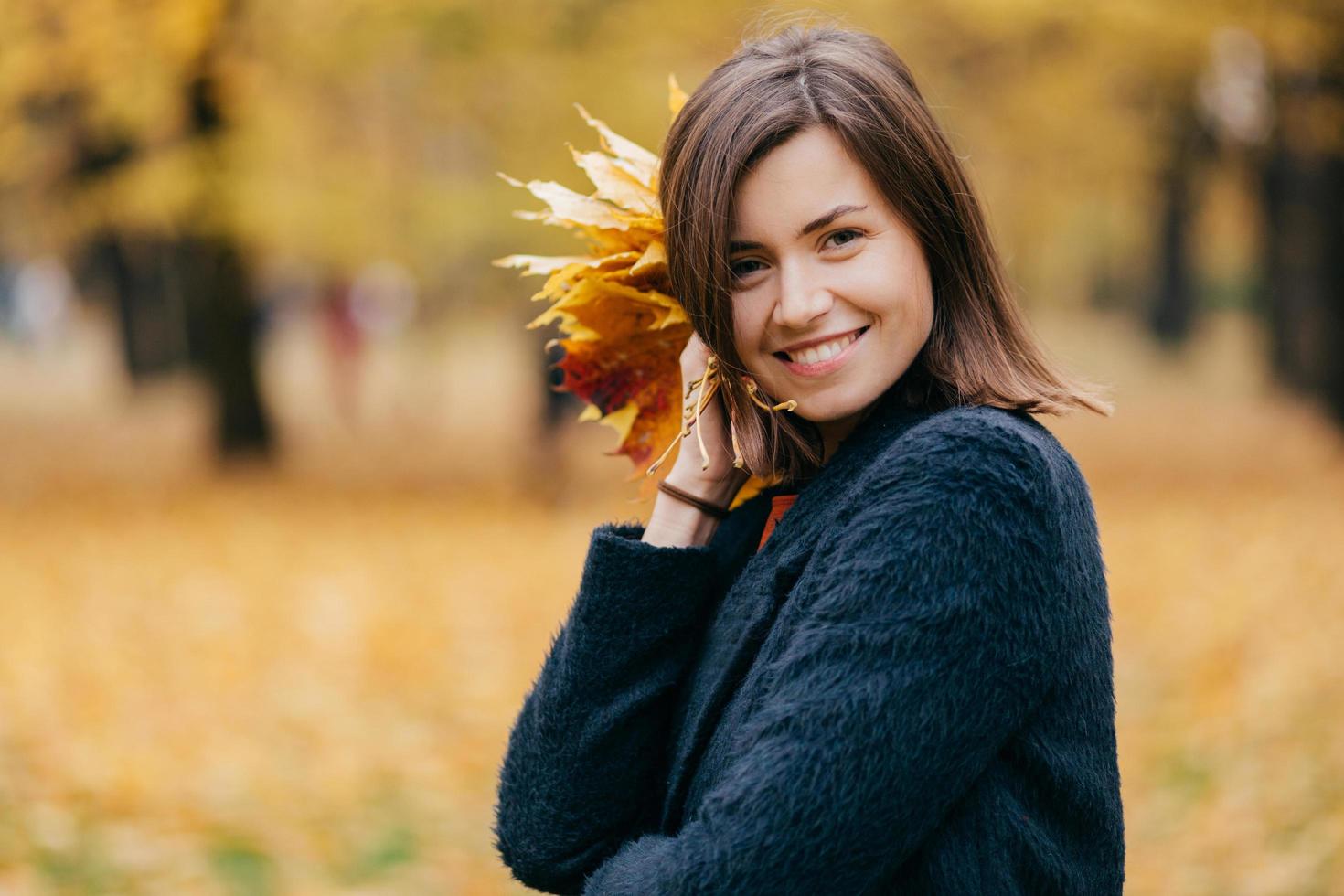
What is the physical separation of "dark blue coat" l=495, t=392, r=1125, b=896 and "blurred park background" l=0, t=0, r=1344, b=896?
0.55 m

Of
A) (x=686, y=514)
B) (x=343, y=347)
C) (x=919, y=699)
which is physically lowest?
(x=919, y=699)

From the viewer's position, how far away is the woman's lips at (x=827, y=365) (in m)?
1.69

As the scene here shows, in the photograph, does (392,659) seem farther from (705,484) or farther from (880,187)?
(880,187)

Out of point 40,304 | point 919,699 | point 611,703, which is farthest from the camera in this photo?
point 40,304

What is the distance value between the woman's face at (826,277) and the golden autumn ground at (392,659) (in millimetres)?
441

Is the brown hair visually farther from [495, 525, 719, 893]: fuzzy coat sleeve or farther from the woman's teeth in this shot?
[495, 525, 719, 893]: fuzzy coat sleeve

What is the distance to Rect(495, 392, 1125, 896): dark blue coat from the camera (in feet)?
4.62

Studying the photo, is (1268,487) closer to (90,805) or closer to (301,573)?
(301,573)

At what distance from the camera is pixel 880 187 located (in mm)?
1669

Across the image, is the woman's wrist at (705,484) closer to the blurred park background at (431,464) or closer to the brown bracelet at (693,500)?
the brown bracelet at (693,500)

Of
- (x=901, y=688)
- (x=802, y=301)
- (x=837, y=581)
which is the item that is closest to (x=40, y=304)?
(x=802, y=301)

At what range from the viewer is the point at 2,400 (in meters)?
22.1

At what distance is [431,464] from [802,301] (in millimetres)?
12058

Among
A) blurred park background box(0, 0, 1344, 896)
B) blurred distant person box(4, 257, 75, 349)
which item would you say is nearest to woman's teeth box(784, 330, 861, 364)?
blurred park background box(0, 0, 1344, 896)
